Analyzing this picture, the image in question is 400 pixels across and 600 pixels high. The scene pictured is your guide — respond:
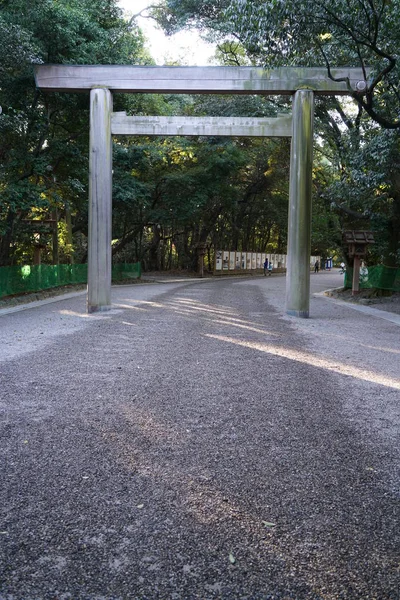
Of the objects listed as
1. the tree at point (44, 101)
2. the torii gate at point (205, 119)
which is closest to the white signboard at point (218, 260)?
the tree at point (44, 101)

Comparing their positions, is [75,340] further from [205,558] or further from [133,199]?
[133,199]

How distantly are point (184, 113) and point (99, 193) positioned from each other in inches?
624

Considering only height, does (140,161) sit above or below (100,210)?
above

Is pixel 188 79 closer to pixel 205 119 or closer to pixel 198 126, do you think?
pixel 205 119

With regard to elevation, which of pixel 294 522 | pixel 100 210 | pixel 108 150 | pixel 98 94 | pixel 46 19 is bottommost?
pixel 294 522

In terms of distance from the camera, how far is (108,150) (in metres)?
12.8

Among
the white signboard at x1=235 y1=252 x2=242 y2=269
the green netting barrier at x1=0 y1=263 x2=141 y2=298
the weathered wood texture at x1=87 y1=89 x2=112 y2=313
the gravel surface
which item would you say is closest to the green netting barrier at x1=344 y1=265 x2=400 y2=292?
the weathered wood texture at x1=87 y1=89 x2=112 y2=313

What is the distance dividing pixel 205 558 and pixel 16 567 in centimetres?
76

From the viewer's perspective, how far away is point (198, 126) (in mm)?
12969

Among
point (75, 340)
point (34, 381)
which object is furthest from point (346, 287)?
point (34, 381)

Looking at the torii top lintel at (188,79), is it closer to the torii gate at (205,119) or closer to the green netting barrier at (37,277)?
the torii gate at (205,119)

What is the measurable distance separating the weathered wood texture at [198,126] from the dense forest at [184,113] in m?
1.90

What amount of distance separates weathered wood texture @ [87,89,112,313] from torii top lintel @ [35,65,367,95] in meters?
0.42

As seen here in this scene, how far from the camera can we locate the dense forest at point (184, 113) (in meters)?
8.24
